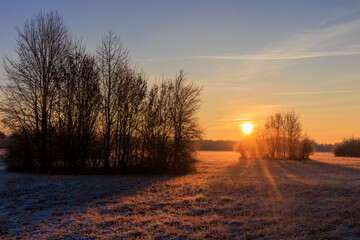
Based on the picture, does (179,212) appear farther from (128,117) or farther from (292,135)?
(292,135)

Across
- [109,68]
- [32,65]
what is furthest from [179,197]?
[32,65]

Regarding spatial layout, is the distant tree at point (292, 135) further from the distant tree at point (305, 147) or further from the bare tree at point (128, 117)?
the bare tree at point (128, 117)

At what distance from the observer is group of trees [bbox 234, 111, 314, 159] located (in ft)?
194

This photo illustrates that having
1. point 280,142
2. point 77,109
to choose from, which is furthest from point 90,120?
point 280,142

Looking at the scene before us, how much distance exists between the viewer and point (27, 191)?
48.0 feet

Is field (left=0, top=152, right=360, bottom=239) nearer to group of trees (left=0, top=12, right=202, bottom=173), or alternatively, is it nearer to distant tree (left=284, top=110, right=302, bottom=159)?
group of trees (left=0, top=12, right=202, bottom=173)

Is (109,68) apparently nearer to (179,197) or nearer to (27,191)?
(27,191)

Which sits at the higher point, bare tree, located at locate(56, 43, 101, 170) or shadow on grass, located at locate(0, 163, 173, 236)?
bare tree, located at locate(56, 43, 101, 170)

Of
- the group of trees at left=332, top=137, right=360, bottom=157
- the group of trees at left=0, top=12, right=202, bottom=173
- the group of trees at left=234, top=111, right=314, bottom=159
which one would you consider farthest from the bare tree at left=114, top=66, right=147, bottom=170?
the group of trees at left=332, top=137, right=360, bottom=157

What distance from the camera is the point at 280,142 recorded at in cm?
5972

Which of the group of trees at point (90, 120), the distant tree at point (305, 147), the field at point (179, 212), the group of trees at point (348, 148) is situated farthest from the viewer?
the group of trees at point (348, 148)

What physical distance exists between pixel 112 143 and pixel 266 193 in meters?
15.6

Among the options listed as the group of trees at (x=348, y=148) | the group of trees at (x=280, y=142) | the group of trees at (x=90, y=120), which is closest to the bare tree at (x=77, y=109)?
the group of trees at (x=90, y=120)

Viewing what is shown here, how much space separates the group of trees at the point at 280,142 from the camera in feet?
194
